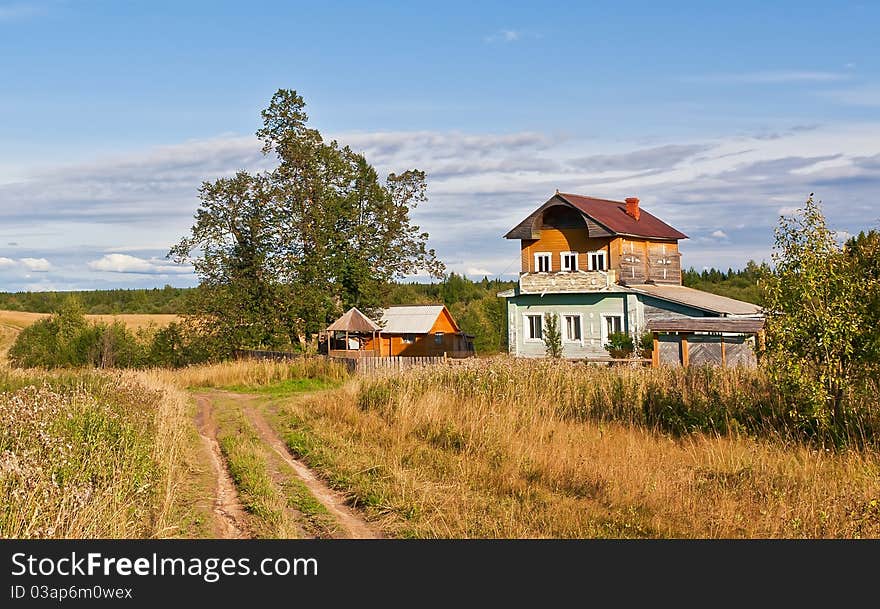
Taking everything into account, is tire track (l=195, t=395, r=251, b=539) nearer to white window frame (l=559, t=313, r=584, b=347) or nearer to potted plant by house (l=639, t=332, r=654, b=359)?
potted plant by house (l=639, t=332, r=654, b=359)

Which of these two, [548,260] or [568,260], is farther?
[548,260]

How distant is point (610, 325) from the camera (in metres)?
41.8

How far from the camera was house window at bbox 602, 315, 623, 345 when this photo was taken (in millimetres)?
41500

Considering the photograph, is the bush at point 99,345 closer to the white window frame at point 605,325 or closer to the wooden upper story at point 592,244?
the wooden upper story at point 592,244

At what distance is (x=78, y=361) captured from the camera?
4959 cm

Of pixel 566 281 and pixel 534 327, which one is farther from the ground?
pixel 566 281

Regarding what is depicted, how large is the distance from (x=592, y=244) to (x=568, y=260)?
157 centimetres

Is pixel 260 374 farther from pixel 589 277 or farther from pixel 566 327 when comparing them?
pixel 589 277

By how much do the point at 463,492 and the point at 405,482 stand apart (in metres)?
0.73

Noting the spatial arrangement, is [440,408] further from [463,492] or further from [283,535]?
[283,535]

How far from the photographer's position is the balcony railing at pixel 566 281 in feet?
137

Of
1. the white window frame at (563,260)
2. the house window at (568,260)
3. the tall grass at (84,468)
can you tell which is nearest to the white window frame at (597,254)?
the white window frame at (563,260)

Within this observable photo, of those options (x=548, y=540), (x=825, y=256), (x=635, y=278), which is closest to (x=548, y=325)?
(x=635, y=278)

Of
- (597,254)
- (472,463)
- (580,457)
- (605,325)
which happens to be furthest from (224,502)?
(597,254)
